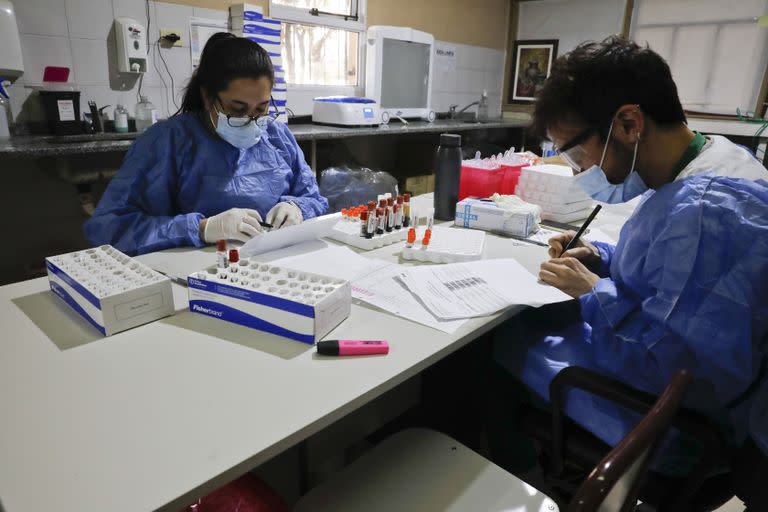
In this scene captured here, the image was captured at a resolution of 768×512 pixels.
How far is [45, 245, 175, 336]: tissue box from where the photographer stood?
0.95 meters

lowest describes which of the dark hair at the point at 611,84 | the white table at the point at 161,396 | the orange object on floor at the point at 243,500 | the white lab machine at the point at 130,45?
the orange object on floor at the point at 243,500

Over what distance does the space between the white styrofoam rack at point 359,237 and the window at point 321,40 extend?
2.42m

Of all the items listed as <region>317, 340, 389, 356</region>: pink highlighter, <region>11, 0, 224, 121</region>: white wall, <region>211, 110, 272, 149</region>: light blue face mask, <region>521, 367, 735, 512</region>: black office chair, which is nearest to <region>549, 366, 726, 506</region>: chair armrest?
<region>521, 367, 735, 512</region>: black office chair

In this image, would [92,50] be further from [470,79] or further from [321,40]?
[470,79]

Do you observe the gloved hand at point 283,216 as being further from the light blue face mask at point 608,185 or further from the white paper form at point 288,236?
the light blue face mask at point 608,185

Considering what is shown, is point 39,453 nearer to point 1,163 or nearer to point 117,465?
point 117,465

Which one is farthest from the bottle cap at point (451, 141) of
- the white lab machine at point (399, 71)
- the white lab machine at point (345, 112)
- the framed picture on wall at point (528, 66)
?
the framed picture on wall at point (528, 66)

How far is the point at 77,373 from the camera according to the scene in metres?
0.83

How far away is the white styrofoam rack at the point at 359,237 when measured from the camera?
58.7 inches

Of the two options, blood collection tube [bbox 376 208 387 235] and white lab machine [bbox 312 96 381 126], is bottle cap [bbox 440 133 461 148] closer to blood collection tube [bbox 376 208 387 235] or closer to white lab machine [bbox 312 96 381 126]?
blood collection tube [bbox 376 208 387 235]

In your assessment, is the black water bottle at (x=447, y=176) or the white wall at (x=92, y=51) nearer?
the black water bottle at (x=447, y=176)

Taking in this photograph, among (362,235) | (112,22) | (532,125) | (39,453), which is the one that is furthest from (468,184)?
(112,22)

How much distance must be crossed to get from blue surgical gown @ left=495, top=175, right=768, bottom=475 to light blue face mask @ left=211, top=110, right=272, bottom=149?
3.99 feet

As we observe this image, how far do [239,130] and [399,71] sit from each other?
2645 mm
